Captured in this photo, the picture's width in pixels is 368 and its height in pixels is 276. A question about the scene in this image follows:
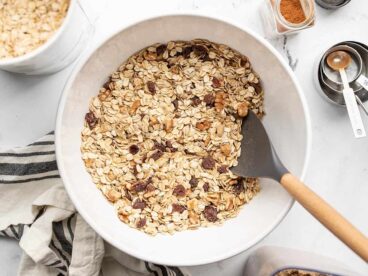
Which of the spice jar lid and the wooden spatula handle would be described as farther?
the spice jar lid

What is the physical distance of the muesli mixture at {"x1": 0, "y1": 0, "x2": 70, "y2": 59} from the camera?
3.37 ft

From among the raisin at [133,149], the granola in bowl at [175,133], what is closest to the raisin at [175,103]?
the granola in bowl at [175,133]

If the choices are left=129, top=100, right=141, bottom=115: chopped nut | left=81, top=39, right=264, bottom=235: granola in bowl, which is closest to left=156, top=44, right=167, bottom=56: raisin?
left=81, top=39, right=264, bottom=235: granola in bowl

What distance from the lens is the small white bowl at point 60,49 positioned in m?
0.96

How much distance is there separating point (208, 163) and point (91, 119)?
24 cm

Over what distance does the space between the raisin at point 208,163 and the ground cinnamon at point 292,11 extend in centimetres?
33

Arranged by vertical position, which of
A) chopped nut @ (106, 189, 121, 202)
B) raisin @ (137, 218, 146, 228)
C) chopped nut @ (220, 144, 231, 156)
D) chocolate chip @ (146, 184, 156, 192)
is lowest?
raisin @ (137, 218, 146, 228)

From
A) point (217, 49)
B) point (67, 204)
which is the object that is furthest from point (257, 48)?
point (67, 204)

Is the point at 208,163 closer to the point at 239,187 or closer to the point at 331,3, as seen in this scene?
the point at 239,187

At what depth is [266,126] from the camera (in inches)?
41.6

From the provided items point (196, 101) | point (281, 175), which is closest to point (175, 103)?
point (196, 101)

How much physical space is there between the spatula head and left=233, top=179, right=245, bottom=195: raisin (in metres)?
0.03

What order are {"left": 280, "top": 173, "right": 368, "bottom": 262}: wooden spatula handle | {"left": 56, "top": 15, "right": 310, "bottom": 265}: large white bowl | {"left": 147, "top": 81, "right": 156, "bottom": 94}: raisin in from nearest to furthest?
{"left": 280, "top": 173, "right": 368, "bottom": 262}: wooden spatula handle, {"left": 56, "top": 15, "right": 310, "bottom": 265}: large white bowl, {"left": 147, "top": 81, "right": 156, "bottom": 94}: raisin

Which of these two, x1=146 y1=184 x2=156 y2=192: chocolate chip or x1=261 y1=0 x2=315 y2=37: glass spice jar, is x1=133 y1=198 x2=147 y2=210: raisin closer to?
x1=146 y1=184 x2=156 y2=192: chocolate chip
